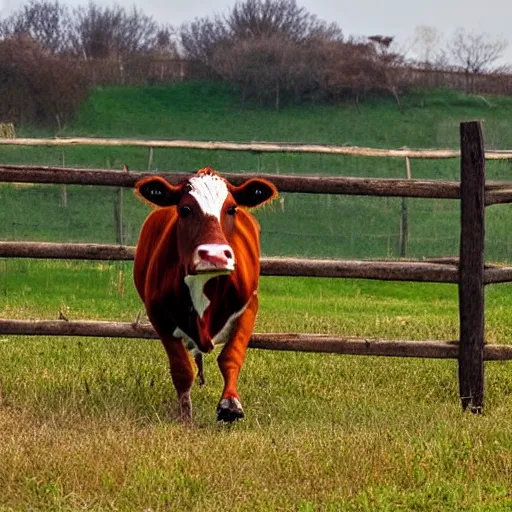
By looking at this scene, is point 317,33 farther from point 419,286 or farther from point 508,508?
point 508,508

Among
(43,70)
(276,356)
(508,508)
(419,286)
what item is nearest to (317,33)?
(43,70)

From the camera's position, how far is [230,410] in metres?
6.80

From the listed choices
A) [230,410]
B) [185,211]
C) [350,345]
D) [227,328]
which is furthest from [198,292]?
[350,345]

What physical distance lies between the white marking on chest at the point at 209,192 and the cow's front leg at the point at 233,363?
717mm

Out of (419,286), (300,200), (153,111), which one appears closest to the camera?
(419,286)

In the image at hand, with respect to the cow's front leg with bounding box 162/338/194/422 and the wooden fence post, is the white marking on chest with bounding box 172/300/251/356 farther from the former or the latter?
the wooden fence post

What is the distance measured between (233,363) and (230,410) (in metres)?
0.36

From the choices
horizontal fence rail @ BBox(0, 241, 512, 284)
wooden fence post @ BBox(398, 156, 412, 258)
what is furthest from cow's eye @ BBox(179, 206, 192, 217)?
wooden fence post @ BBox(398, 156, 412, 258)

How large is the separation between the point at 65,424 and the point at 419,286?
11003mm

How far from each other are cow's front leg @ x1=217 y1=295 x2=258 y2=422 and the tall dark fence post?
4.99 ft

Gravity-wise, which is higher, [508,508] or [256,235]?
[256,235]

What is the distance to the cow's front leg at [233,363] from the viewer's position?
682 cm

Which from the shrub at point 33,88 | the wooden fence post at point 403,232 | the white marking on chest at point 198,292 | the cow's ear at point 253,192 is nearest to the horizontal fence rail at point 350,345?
the white marking on chest at point 198,292

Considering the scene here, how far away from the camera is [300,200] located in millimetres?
22703
